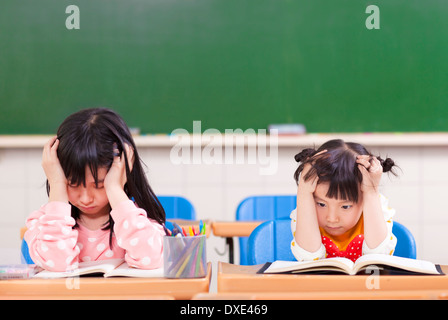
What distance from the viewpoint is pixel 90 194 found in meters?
1.45

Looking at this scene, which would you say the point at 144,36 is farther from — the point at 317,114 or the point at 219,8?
the point at 317,114

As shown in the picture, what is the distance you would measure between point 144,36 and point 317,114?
1.07 metres

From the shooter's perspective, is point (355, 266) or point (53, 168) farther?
point (53, 168)

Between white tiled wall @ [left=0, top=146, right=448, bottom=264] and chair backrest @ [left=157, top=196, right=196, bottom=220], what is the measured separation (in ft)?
2.57

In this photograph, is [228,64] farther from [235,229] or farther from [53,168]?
[53,168]

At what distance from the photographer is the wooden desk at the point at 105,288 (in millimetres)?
1036

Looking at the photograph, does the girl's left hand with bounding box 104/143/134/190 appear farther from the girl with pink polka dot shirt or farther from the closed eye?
the closed eye

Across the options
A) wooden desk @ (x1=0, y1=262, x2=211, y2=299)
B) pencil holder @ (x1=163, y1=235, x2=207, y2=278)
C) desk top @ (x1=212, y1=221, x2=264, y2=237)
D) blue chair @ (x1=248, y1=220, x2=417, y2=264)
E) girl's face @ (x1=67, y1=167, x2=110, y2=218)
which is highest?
girl's face @ (x1=67, y1=167, x2=110, y2=218)

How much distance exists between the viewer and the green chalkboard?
128 inches

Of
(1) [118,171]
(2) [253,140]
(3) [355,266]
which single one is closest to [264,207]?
(2) [253,140]

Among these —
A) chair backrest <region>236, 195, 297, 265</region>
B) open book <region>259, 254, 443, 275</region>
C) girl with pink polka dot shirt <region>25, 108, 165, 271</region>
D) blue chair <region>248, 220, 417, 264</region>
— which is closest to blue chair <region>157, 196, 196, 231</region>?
chair backrest <region>236, 195, 297, 265</region>

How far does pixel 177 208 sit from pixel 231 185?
87 cm

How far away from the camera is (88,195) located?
4.73 ft
